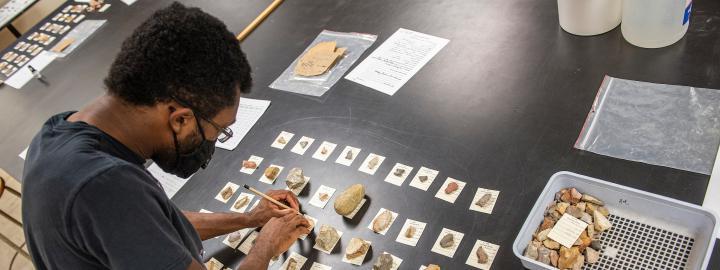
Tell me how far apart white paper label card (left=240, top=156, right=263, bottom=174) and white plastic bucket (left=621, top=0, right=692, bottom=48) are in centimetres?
140

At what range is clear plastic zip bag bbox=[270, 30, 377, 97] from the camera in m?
2.17

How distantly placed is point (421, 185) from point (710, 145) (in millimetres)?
803

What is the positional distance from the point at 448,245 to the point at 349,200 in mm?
346

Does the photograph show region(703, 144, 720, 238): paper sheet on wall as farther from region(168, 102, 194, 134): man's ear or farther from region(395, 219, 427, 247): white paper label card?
region(168, 102, 194, 134): man's ear

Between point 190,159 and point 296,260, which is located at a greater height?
point 190,159

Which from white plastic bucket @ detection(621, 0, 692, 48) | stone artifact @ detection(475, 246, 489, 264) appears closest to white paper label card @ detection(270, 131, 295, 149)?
stone artifact @ detection(475, 246, 489, 264)

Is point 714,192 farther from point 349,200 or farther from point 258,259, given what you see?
point 258,259

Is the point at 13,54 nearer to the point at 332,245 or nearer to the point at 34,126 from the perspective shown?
the point at 34,126

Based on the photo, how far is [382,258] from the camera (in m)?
1.42

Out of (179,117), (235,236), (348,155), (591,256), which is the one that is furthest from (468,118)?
(179,117)

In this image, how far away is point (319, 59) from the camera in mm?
2270

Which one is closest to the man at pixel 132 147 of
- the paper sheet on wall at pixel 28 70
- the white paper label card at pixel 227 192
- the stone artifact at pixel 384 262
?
the stone artifact at pixel 384 262

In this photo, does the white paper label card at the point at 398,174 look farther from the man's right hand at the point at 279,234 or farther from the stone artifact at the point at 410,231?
the man's right hand at the point at 279,234

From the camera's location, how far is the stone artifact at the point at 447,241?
4.62ft
